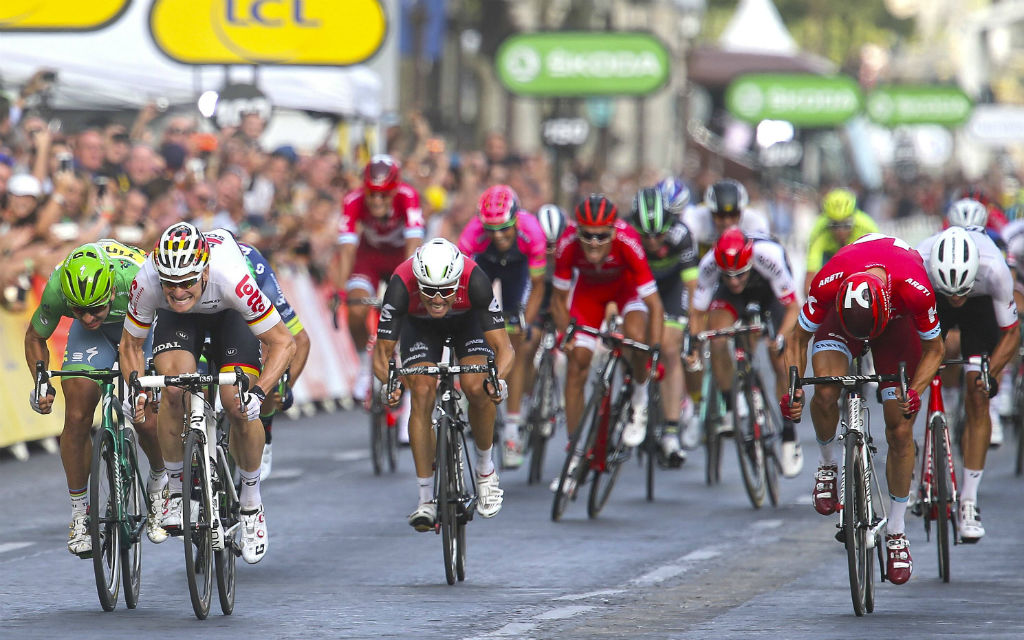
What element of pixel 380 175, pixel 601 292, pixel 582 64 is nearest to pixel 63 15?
pixel 582 64

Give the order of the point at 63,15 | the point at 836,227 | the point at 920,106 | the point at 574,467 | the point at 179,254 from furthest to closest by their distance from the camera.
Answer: the point at 920,106
the point at 63,15
the point at 836,227
the point at 574,467
the point at 179,254

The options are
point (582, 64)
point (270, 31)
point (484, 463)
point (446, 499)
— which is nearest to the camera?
point (446, 499)

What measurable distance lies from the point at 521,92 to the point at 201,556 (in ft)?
70.4

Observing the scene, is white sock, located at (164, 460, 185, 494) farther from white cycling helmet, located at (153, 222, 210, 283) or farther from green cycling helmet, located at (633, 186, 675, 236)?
green cycling helmet, located at (633, 186, 675, 236)

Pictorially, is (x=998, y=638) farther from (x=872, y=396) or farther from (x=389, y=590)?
(x=872, y=396)

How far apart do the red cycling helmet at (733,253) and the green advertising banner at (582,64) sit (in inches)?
647

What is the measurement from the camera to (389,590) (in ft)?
32.7

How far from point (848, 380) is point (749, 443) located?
152 inches

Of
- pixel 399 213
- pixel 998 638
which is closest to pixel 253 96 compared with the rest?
pixel 399 213

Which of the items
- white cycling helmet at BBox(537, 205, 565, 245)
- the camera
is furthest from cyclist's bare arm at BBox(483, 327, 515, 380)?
the camera

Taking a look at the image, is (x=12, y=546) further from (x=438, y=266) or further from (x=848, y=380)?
(x=848, y=380)

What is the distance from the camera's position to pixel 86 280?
9.34m

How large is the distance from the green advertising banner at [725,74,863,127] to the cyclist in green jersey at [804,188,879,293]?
80.2ft

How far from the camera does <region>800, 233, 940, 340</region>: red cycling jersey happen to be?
9.54 meters
